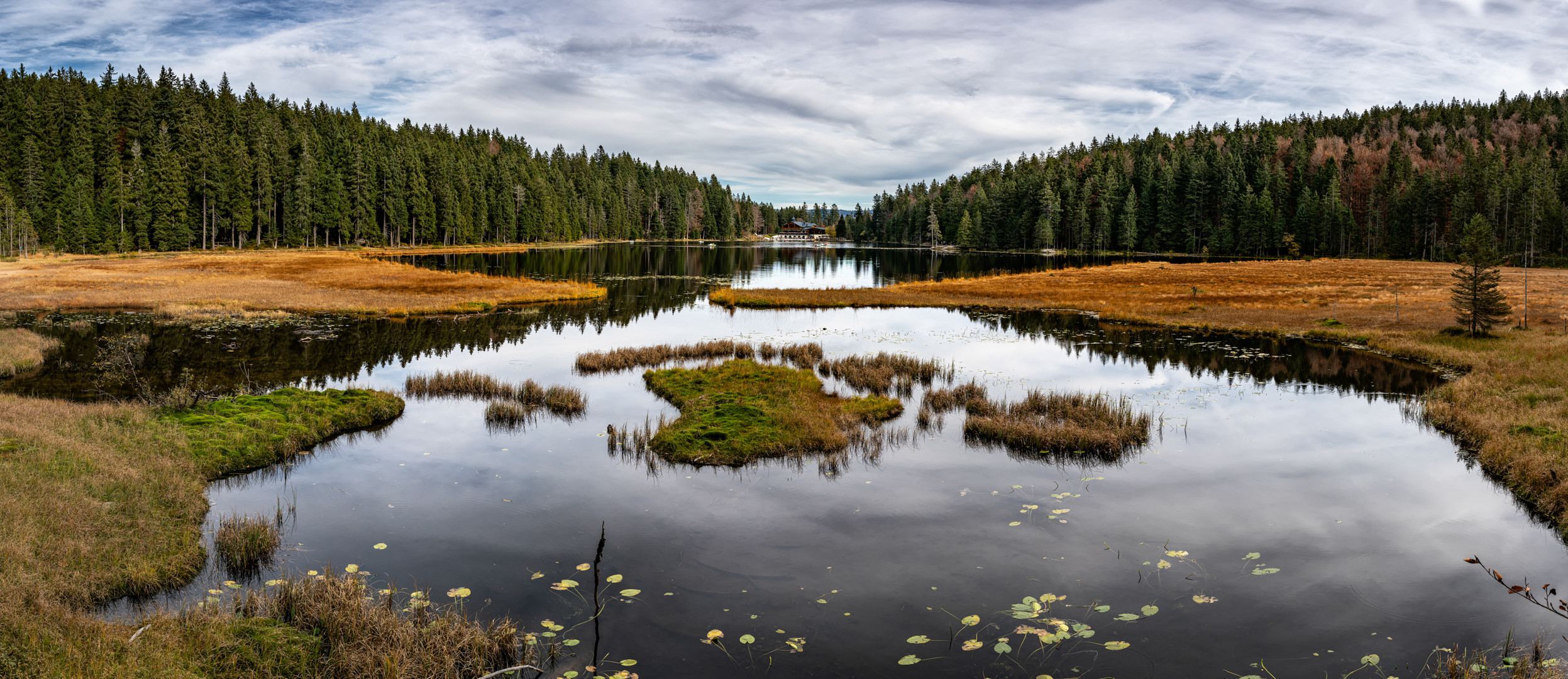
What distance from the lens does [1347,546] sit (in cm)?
1201

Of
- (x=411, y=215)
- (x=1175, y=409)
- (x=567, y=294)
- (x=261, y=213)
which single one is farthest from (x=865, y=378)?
(x=411, y=215)

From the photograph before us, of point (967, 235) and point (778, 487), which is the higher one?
point (967, 235)

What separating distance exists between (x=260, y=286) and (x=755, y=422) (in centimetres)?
4763

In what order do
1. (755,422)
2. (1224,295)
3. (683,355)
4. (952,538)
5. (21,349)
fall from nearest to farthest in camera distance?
(952,538) → (755,422) → (21,349) → (683,355) → (1224,295)

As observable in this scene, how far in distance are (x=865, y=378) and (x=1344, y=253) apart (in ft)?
427

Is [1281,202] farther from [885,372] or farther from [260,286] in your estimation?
[260,286]

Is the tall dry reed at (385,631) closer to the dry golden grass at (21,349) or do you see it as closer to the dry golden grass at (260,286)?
the dry golden grass at (21,349)

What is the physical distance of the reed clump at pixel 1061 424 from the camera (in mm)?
17344

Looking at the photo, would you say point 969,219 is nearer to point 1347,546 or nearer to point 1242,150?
Result: point 1242,150

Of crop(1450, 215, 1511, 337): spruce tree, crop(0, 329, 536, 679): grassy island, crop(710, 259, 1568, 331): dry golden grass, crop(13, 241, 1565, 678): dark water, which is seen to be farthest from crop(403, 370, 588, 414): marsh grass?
crop(1450, 215, 1511, 337): spruce tree

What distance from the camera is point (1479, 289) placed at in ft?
97.9

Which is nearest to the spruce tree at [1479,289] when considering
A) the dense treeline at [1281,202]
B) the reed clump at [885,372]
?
the reed clump at [885,372]

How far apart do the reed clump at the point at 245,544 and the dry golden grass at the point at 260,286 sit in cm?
3272

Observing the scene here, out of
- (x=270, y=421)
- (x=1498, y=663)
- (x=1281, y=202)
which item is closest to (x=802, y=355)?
(x=270, y=421)
